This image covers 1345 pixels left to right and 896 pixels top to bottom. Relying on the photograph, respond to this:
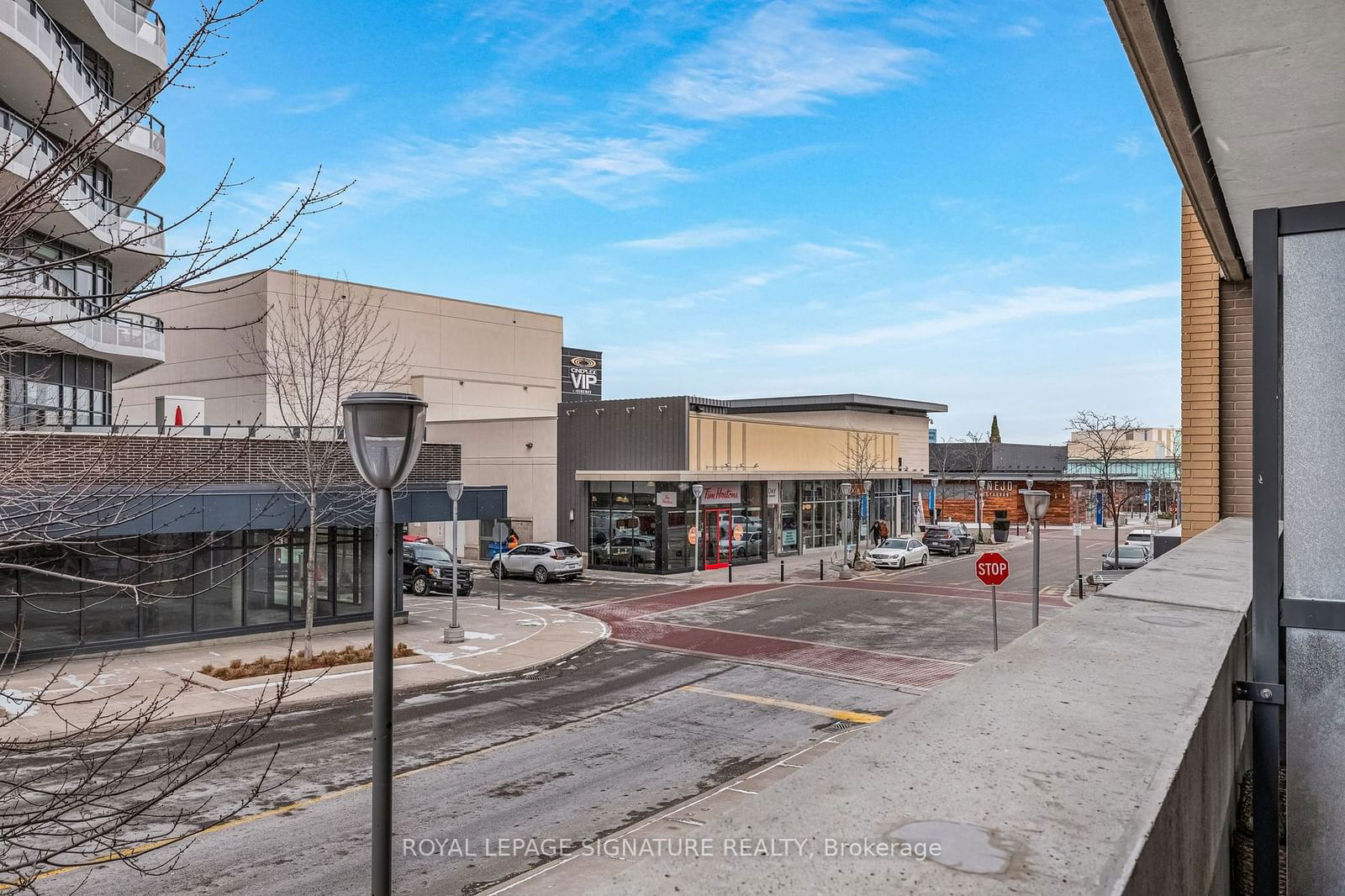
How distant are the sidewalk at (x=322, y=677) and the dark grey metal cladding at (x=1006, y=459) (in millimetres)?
56508

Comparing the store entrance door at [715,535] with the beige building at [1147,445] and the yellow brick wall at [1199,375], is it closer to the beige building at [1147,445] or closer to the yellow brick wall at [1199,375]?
the yellow brick wall at [1199,375]

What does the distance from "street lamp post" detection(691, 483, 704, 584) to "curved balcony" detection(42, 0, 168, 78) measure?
22.2m

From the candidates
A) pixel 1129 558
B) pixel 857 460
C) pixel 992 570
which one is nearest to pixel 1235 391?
pixel 992 570

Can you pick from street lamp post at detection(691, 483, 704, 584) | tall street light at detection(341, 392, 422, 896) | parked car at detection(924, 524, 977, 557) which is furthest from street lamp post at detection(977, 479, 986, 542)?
tall street light at detection(341, 392, 422, 896)

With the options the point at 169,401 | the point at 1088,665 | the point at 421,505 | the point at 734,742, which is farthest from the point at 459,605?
the point at 1088,665

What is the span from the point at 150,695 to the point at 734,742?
9.96 metres

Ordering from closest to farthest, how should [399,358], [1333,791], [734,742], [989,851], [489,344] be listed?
1. [989,851]
2. [1333,791]
3. [734,742]
4. [399,358]
5. [489,344]

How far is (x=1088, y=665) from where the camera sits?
4.22 metres

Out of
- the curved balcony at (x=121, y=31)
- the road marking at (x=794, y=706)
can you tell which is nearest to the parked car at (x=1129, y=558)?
the road marking at (x=794, y=706)

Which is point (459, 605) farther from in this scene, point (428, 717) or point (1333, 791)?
point (1333, 791)

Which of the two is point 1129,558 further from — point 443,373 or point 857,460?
point 443,373

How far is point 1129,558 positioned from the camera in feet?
104

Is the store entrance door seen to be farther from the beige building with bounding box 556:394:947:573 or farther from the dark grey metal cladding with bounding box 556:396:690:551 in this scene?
the dark grey metal cladding with bounding box 556:396:690:551

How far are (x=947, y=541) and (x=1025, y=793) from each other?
151 ft
